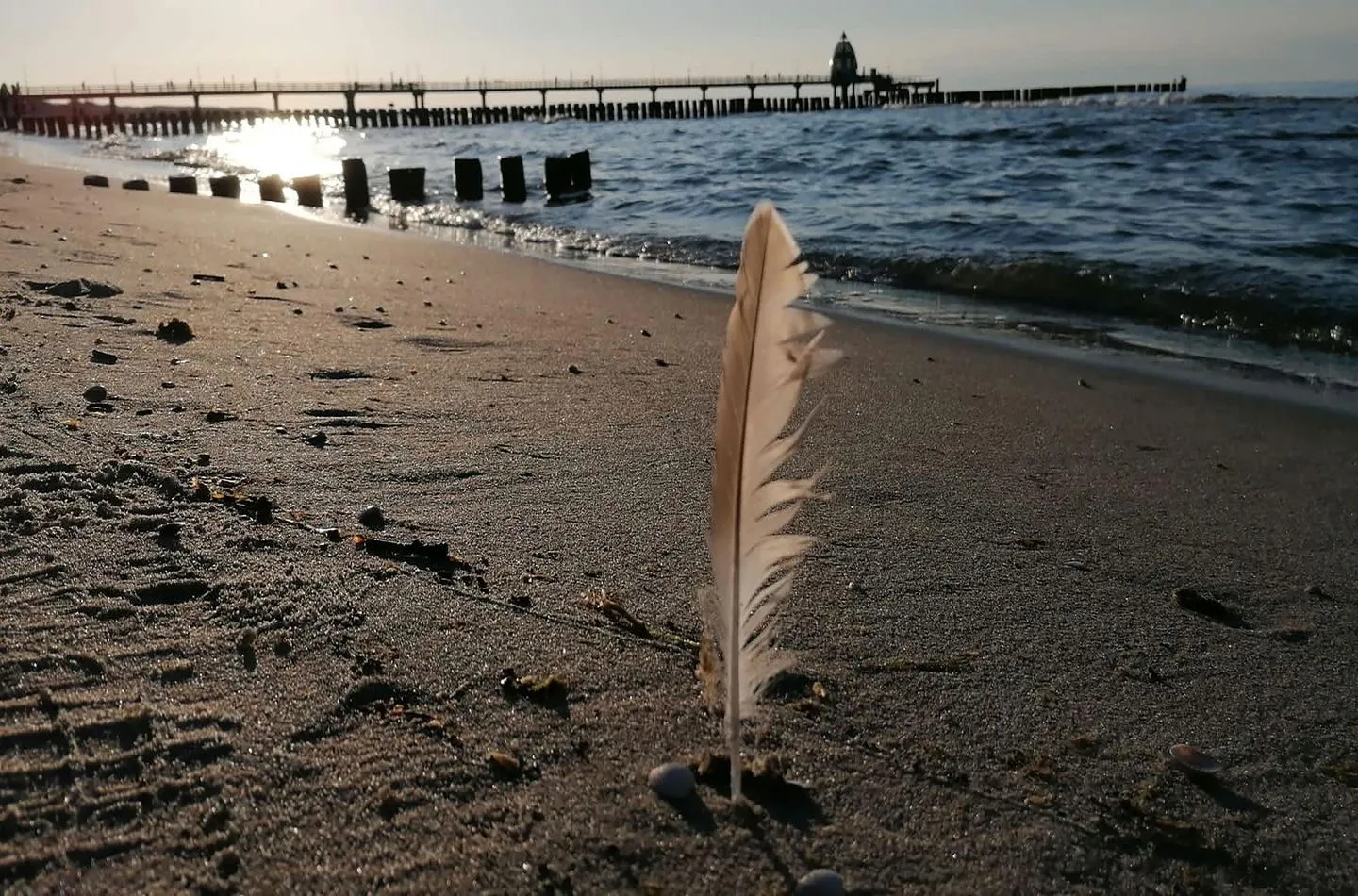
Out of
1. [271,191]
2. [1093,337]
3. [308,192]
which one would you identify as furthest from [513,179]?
[1093,337]

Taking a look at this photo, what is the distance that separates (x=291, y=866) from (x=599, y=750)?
20.2 inches

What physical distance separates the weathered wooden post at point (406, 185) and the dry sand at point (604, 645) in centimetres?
1359

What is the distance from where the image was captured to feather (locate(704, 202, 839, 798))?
1437 mm

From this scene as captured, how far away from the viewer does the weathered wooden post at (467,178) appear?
17625 millimetres

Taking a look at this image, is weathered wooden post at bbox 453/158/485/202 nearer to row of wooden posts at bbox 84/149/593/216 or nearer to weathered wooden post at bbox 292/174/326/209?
row of wooden posts at bbox 84/149/593/216

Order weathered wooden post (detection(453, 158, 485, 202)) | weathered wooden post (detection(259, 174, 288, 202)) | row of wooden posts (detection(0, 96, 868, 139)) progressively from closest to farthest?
weathered wooden post (detection(259, 174, 288, 202))
weathered wooden post (detection(453, 158, 485, 202))
row of wooden posts (detection(0, 96, 868, 139))

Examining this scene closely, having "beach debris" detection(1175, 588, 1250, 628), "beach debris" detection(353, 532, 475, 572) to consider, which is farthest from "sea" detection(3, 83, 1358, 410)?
"beach debris" detection(353, 532, 475, 572)

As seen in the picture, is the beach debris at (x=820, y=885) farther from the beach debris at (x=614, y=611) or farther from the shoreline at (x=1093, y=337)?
the shoreline at (x=1093, y=337)

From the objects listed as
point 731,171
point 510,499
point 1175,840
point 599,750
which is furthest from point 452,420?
Result: point 731,171

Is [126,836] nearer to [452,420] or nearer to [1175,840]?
[1175,840]

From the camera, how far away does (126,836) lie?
57.6 inches

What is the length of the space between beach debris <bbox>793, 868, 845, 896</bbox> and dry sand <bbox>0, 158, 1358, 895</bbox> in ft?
0.21

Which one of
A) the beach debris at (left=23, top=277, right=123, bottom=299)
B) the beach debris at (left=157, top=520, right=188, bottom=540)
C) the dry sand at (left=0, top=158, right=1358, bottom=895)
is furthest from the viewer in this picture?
the beach debris at (left=23, top=277, right=123, bottom=299)

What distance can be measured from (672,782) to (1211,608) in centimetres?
156
